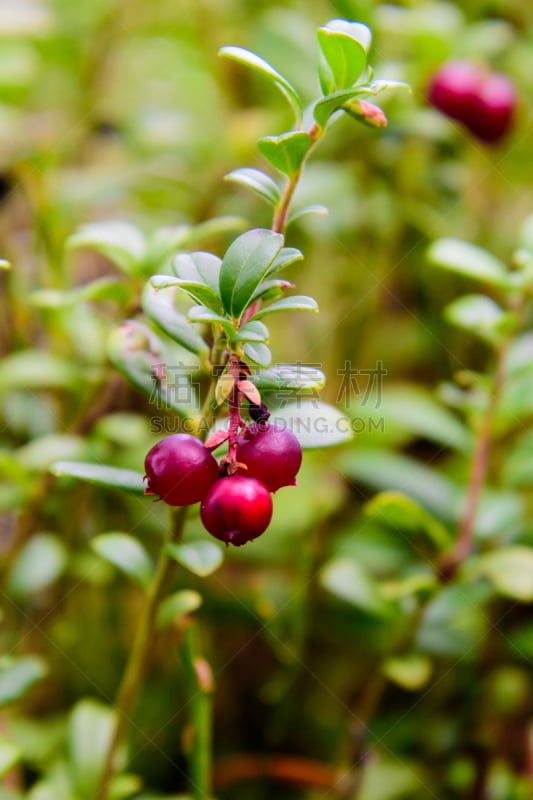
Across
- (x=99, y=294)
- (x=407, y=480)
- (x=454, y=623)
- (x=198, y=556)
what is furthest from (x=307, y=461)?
(x=198, y=556)

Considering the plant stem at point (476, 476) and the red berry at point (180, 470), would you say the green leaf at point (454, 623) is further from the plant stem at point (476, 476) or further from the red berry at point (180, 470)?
the red berry at point (180, 470)

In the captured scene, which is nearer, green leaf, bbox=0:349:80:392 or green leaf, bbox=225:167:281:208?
green leaf, bbox=225:167:281:208

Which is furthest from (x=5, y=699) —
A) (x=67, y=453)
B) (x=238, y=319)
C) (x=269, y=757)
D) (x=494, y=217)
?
(x=494, y=217)

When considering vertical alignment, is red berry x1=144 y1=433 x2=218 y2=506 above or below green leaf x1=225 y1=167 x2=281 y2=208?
below

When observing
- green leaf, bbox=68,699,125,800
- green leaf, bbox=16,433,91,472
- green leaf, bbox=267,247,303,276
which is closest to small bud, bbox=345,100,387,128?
green leaf, bbox=267,247,303,276

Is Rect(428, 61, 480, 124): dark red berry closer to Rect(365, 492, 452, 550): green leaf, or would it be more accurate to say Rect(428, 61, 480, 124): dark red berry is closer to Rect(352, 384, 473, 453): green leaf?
Rect(352, 384, 473, 453): green leaf

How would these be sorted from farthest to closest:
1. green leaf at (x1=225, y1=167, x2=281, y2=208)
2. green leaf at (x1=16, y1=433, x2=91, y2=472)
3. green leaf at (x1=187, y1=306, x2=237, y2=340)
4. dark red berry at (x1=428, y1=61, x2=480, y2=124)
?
dark red berry at (x1=428, y1=61, x2=480, y2=124) → green leaf at (x1=16, y1=433, x2=91, y2=472) → green leaf at (x1=225, y1=167, x2=281, y2=208) → green leaf at (x1=187, y1=306, x2=237, y2=340)

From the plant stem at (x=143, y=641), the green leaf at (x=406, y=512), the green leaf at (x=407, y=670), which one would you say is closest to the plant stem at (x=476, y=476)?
the green leaf at (x=406, y=512)
